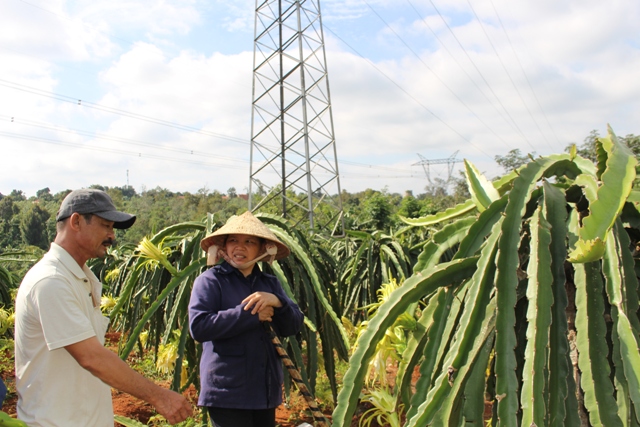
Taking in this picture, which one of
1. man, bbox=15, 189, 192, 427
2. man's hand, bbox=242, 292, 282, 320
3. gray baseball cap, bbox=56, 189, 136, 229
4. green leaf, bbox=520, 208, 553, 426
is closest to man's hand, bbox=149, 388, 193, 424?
man, bbox=15, 189, 192, 427

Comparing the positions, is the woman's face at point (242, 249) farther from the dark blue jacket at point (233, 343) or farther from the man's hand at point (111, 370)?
the man's hand at point (111, 370)

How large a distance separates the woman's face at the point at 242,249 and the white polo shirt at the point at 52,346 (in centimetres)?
69

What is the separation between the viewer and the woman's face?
94.7 inches

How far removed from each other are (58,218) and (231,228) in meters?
0.70

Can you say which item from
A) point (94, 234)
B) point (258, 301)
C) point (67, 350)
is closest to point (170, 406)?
point (67, 350)

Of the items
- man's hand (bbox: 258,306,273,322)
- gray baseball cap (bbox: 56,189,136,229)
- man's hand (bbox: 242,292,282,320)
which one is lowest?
man's hand (bbox: 258,306,273,322)

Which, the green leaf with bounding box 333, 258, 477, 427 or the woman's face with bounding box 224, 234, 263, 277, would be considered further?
the woman's face with bounding box 224, 234, 263, 277

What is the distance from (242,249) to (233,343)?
1.37ft

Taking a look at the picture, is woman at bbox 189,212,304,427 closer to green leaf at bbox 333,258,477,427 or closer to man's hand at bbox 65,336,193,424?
man's hand at bbox 65,336,193,424

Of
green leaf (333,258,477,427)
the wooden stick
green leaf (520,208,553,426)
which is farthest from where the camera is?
the wooden stick

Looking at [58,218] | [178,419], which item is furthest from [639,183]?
[58,218]

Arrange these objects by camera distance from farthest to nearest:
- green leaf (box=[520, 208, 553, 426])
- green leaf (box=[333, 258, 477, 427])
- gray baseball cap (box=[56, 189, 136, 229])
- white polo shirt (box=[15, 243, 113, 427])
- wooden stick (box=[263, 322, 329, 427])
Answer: wooden stick (box=[263, 322, 329, 427]) → gray baseball cap (box=[56, 189, 136, 229]) → white polo shirt (box=[15, 243, 113, 427]) → green leaf (box=[333, 258, 477, 427]) → green leaf (box=[520, 208, 553, 426])

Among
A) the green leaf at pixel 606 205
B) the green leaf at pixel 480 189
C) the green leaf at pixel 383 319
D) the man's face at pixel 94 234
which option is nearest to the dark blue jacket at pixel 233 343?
the man's face at pixel 94 234

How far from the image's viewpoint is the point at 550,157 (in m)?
1.83
